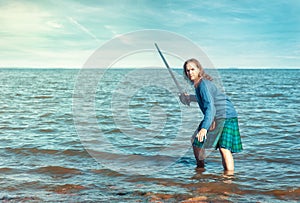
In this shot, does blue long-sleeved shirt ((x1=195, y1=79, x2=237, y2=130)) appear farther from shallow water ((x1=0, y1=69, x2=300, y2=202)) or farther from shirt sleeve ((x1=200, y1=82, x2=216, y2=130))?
shallow water ((x1=0, y1=69, x2=300, y2=202))

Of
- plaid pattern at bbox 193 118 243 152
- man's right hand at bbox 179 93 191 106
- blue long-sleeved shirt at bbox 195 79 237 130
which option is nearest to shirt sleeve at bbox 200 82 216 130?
blue long-sleeved shirt at bbox 195 79 237 130

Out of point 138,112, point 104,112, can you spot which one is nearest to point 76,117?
point 104,112

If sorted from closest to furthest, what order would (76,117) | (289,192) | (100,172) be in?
(289,192)
(100,172)
(76,117)

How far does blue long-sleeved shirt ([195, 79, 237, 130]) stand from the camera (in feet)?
20.0

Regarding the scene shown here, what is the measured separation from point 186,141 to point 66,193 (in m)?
5.43

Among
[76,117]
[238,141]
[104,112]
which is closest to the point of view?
[238,141]

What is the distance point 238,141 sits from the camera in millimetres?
6844

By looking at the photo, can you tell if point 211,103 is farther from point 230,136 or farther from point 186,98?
point 186,98

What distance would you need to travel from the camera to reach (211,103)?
6.09m

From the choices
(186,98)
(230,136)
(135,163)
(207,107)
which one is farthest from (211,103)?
(135,163)

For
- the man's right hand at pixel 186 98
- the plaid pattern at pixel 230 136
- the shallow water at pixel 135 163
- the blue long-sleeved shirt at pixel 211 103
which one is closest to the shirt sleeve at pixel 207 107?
the blue long-sleeved shirt at pixel 211 103

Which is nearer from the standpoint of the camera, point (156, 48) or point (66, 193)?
point (66, 193)

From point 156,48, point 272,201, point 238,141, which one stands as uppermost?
point 156,48

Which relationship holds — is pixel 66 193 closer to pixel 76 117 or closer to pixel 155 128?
pixel 155 128
